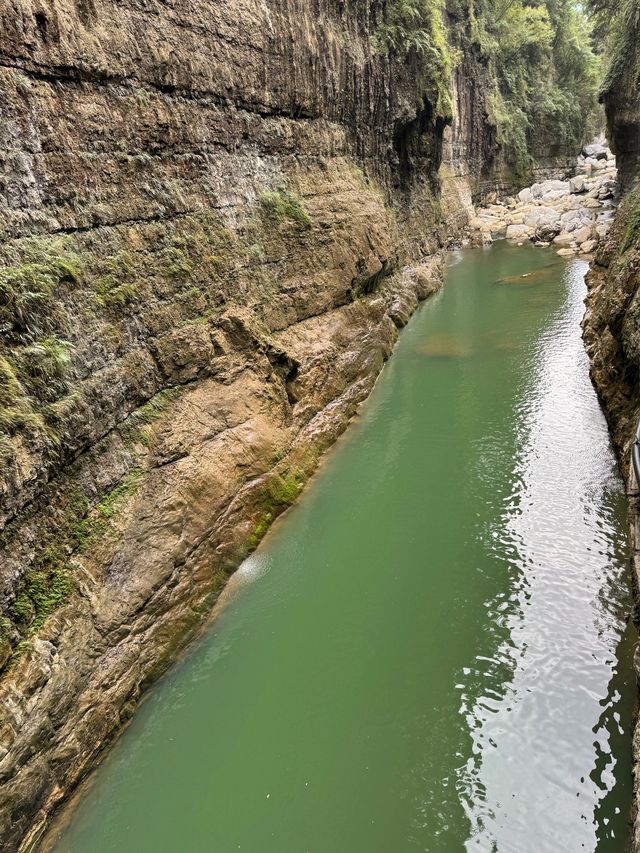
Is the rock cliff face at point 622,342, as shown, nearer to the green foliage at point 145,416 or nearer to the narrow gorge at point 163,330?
the narrow gorge at point 163,330

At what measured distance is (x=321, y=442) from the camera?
12.4m

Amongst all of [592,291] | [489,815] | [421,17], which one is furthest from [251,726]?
[421,17]

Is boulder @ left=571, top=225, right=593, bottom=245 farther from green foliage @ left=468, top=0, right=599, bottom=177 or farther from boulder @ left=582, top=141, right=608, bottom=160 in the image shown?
boulder @ left=582, top=141, right=608, bottom=160

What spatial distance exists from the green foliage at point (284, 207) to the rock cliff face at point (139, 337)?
58 mm

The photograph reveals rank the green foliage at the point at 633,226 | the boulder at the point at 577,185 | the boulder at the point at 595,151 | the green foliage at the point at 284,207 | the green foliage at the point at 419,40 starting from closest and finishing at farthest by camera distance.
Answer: the green foliage at the point at 633,226 < the green foliage at the point at 284,207 < the green foliage at the point at 419,40 < the boulder at the point at 577,185 < the boulder at the point at 595,151

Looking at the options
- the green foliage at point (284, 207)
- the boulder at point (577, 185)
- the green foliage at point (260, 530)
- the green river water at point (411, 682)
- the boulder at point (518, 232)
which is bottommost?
the green river water at point (411, 682)

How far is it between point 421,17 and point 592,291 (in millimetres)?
12130

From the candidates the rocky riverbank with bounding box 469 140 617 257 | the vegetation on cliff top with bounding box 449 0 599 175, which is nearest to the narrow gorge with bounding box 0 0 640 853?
the rocky riverbank with bounding box 469 140 617 257

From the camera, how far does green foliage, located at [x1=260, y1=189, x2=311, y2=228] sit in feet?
39.6

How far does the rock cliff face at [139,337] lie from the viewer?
250 inches

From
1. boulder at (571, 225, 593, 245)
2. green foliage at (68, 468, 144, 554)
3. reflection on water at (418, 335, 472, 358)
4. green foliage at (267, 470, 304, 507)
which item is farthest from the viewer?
boulder at (571, 225, 593, 245)

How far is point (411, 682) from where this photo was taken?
6.84 metres

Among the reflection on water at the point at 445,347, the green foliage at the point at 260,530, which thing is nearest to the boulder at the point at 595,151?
the reflection on water at the point at 445,347

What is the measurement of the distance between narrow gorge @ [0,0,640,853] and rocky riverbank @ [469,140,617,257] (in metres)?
15.8
